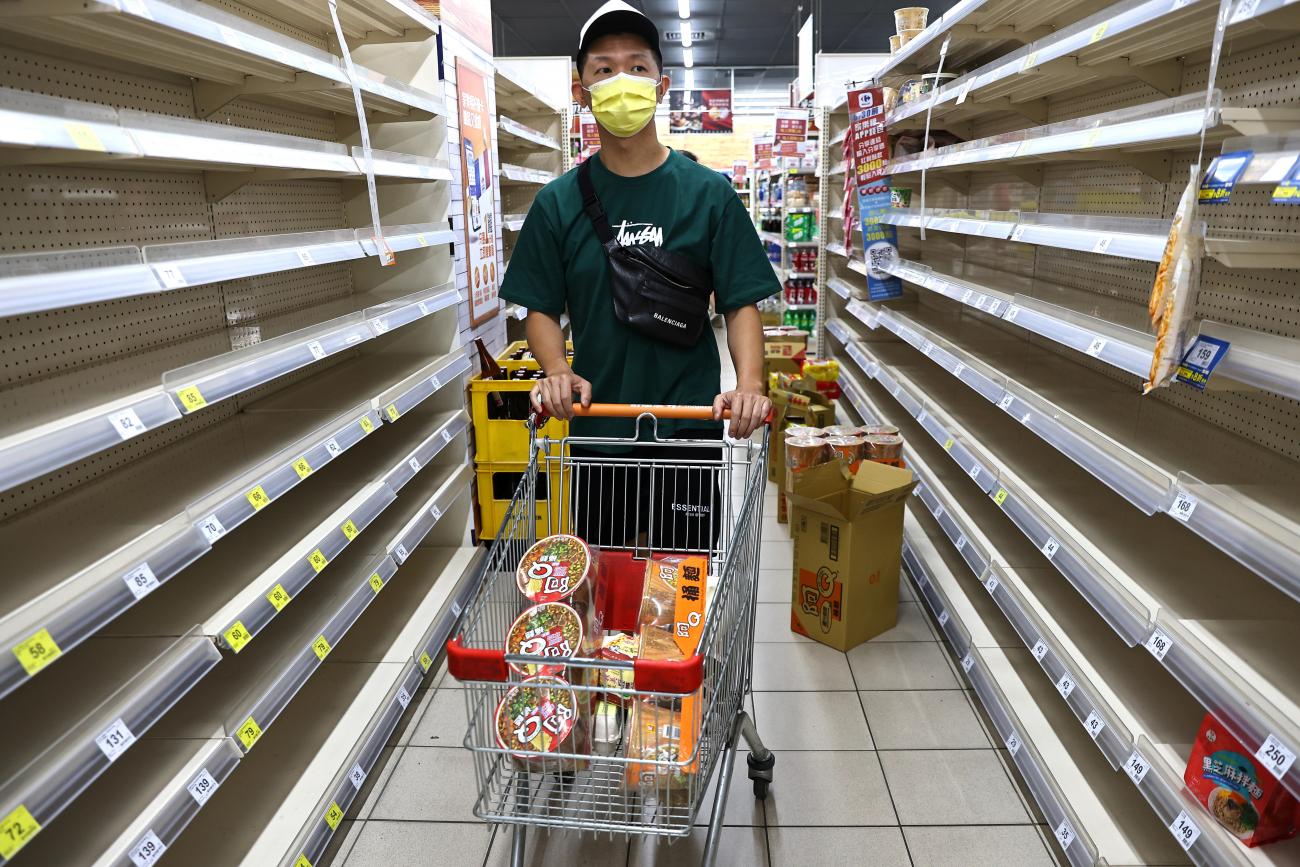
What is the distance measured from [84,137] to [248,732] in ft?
4.14

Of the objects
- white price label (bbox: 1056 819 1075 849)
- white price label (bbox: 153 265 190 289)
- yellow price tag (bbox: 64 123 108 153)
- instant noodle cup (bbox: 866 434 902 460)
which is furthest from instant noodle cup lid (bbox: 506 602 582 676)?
instant noodle cup (bbox: 866 434 902 460)

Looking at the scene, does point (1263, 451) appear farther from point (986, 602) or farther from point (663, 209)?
point (663, 209)

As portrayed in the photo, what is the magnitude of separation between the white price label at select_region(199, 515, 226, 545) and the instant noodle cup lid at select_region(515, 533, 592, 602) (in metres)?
0.62

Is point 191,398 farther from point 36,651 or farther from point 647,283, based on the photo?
point 647,283

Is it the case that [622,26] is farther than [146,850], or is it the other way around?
[622,26]

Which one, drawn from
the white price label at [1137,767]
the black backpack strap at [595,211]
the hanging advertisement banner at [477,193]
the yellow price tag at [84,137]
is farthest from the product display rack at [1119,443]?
the hanging advertisement banner at [477,193]

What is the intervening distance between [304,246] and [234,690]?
1141 mm

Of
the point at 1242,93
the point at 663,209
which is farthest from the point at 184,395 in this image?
the point at 1242,93

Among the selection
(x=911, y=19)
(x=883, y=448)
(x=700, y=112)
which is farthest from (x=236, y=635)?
(x=700, y=112)

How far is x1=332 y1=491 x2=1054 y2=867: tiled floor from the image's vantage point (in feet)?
7.63

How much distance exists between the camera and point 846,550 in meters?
3.23

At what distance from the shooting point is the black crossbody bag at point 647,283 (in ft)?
7.63

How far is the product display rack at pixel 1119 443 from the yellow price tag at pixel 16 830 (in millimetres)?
1930

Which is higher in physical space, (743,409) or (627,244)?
(627,244)
